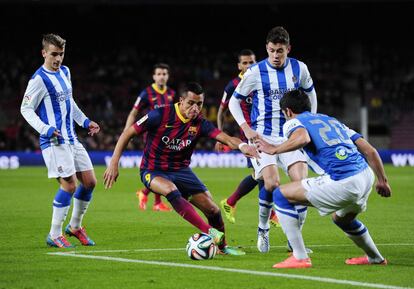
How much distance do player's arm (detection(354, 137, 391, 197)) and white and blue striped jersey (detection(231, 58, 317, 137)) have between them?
5.24 ft

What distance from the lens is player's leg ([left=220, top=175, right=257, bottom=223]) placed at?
41.6 feet

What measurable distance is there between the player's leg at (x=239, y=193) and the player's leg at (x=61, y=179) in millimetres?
3326

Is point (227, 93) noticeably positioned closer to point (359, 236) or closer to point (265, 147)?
point (265, 147)

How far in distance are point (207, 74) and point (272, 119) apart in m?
29.6

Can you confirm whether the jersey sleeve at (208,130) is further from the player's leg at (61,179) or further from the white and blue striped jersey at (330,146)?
the player's leg at (61,179)

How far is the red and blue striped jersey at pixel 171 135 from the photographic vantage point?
9562 millimetres

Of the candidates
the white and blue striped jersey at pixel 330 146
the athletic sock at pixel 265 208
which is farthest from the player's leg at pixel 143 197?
the white and blue striped jersey at pixel 330 146

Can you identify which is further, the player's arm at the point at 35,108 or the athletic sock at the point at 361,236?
the player's arm at the point at 35,108

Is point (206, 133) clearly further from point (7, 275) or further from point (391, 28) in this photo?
point (391, 28)

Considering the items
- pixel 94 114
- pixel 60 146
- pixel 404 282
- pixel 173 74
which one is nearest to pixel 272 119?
pixel 60 146

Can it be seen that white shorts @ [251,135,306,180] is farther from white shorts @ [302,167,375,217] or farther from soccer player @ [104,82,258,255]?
white shorts @ [302,167,375,217]

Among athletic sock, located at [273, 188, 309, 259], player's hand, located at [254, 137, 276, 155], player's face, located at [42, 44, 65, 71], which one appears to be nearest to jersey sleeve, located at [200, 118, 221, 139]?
player's hand, located at [254, 137, 276, 155]

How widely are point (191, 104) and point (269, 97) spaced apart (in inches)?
41.0

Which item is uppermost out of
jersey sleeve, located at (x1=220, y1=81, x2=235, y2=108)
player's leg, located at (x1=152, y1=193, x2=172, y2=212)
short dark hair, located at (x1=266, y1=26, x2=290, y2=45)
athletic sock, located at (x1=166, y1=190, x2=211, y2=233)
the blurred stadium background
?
the blurred stadium background
